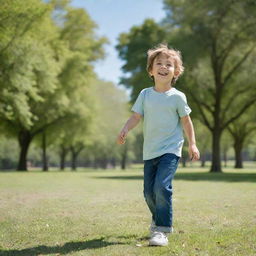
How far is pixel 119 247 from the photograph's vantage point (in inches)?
188

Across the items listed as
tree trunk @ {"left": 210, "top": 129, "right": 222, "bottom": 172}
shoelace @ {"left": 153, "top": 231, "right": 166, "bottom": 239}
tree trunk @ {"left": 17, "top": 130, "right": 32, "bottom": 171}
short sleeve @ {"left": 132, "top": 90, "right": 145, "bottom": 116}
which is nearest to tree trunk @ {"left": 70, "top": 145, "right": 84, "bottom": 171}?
tree trunk @ {"left": 17, "top": 130, "right": 32, "bottom": 171}

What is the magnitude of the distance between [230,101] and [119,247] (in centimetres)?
2965

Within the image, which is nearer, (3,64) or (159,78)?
(159,78)

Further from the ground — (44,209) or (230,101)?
(230,101)

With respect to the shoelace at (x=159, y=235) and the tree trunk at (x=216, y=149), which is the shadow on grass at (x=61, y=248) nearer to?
the shoelace at (x=159, y=235)

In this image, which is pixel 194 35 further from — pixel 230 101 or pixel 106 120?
pixel 106 120

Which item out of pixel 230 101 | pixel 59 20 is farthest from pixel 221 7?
pixel 59 20

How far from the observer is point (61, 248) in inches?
189

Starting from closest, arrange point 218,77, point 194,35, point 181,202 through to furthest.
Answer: point 181,202 → point 194,35 → point 218,77

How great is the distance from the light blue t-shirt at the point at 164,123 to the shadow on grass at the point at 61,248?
122 centimetres

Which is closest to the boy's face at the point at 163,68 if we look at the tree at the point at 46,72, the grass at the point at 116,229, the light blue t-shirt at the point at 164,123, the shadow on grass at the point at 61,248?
the light blue t-shirt at the point at 164,123

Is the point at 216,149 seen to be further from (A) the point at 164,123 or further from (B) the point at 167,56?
(A) the point at 164,123

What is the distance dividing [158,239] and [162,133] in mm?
1315

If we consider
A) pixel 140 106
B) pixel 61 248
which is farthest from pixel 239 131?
pixel 61 248
